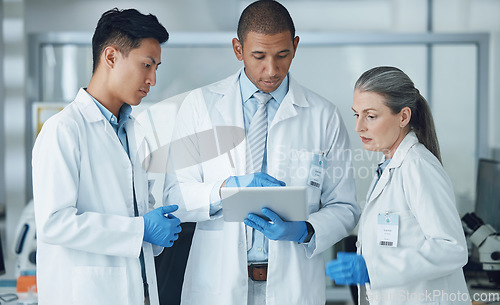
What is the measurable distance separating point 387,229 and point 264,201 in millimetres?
367

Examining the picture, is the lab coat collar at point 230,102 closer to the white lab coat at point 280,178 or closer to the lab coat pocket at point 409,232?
the white lab coat at point 280,178

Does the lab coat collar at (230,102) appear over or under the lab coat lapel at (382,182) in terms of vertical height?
over

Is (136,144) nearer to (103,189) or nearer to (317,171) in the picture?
(103,189)

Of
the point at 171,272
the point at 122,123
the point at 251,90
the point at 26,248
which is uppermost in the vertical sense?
the point at 251,90

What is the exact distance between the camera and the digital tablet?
152 cm

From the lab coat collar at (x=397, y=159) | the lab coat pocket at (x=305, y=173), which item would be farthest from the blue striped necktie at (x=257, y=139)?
the lab coat collar at (x=397, y=159)

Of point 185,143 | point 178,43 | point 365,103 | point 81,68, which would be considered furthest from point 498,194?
point 81,68

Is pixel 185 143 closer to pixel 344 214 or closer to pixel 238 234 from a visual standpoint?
pixel 238 234

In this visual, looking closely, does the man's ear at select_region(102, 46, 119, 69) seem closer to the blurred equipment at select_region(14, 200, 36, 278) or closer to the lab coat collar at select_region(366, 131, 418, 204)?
the lab coat collar at select_region(366, 131, 418, 204)

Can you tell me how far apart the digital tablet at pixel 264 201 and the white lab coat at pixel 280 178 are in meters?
0.13

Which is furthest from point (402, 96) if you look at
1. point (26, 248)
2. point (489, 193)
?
point (26, 248)

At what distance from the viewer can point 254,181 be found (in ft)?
5.44

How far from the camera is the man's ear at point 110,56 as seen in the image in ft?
5.23

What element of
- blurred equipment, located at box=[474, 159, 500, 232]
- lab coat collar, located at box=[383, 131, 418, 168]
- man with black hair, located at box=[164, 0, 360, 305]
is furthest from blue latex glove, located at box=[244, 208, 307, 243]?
blurred equipment, located at box=[474, 159, 500, 232]
